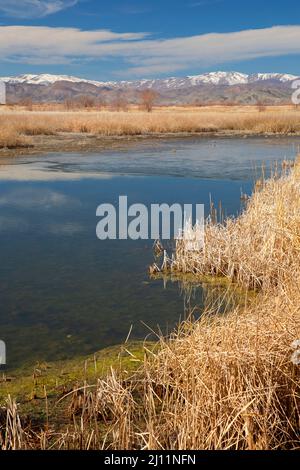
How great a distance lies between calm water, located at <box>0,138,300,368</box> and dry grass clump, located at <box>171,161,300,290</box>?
61 centimetres

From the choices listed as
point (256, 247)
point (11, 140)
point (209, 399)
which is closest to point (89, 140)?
point (11, 140)

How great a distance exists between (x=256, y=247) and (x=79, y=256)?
2.83m

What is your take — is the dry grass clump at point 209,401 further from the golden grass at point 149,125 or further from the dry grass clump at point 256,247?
the golden grass at point 149,125

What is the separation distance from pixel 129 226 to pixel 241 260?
3.73 m

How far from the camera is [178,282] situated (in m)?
7.11

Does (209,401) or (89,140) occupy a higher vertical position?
(89,140)

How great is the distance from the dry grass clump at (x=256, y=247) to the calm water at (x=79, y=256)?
2.01ft

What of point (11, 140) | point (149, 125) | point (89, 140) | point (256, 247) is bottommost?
point (256, 247)

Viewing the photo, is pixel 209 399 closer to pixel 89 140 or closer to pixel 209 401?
pixel 209 401

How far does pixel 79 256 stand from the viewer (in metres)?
8.20

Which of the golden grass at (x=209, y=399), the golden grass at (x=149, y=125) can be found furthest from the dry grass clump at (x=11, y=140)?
the golden grass at (x=209, y=399)

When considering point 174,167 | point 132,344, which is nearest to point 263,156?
point 174,167
